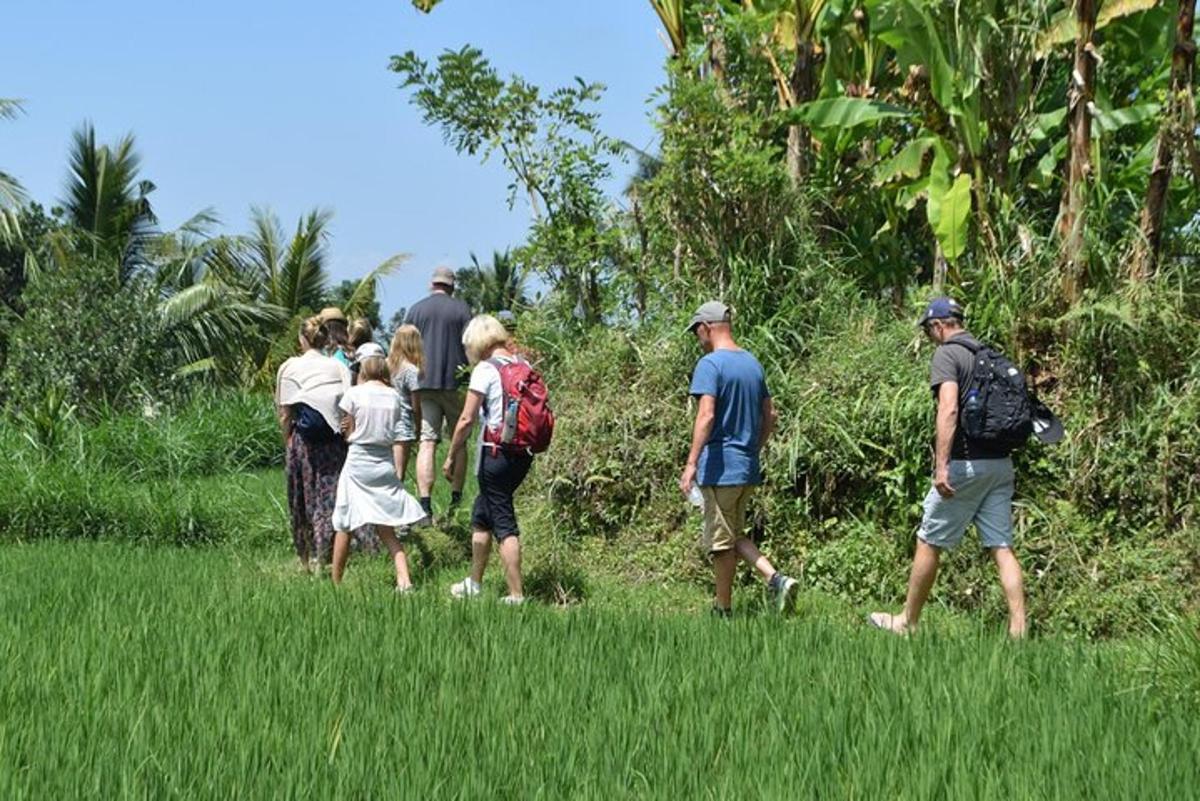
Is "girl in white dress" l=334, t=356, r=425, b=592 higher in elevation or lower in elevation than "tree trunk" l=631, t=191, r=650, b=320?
lower

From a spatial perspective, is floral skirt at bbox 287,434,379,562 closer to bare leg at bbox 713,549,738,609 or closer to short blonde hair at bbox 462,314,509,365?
short blonde hair at bbox 462,314,509,365

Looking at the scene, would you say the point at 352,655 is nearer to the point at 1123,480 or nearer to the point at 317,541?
the point at 317,541

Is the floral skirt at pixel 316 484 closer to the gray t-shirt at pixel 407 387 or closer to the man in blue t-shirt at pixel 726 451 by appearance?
the gray t-shirt at pixel 407 387

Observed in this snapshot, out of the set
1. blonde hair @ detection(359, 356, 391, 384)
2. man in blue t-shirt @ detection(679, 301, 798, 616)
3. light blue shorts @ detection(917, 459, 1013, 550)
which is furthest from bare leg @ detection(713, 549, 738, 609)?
blonde hair @ detection(359, 356, 391, 384)

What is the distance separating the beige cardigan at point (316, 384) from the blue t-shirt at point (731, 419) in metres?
2.59

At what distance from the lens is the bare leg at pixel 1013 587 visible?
585 centimetres

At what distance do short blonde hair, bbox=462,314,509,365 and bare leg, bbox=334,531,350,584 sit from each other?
139 cm

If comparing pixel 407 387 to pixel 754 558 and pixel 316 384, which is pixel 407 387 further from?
pixel 754 558

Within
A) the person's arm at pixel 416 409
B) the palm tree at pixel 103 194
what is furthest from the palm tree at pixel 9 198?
the person's arm at pixel 416 409

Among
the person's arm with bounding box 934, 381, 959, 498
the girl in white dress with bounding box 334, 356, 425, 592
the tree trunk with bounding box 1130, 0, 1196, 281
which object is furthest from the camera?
the girl in white dress with bounding box 334, 356, 425, 592

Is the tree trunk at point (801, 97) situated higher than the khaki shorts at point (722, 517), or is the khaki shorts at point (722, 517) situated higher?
the tree trunk at point (801, 97)

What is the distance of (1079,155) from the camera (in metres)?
7.32

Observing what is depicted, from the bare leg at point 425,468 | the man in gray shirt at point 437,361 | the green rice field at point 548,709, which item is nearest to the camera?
the green rice field at point 548,709

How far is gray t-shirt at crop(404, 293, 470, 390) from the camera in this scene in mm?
9347
